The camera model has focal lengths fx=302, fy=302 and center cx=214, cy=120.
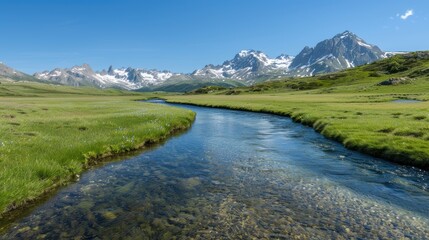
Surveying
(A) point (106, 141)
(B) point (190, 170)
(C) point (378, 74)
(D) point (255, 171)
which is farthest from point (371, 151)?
(C) point (378, 74)

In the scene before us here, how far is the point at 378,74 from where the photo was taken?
7648 inches

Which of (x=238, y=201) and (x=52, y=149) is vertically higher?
(x=52, y=149)

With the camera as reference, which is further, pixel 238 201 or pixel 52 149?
pixel 52 149

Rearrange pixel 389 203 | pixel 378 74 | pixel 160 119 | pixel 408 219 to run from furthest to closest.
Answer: pixel 378 74 < pixel 160 119 < pixel 389 203 < pixel 408 219

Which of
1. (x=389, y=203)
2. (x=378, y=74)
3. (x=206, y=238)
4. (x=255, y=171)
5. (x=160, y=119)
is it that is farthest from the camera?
(x=378, y=74)

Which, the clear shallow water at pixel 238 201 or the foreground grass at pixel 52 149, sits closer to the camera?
the clear shallow water at pixel 238 201

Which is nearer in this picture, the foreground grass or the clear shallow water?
the clear shallow water

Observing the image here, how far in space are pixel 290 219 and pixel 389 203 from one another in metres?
5.48

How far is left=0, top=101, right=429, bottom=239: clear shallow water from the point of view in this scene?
1158 centimetres

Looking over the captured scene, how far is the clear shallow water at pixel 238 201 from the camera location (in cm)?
1158

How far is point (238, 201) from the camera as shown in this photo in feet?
47.9

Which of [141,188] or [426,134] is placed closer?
[141,188]

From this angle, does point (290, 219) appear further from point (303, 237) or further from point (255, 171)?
point (255, 171)

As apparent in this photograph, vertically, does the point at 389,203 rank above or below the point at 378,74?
below
